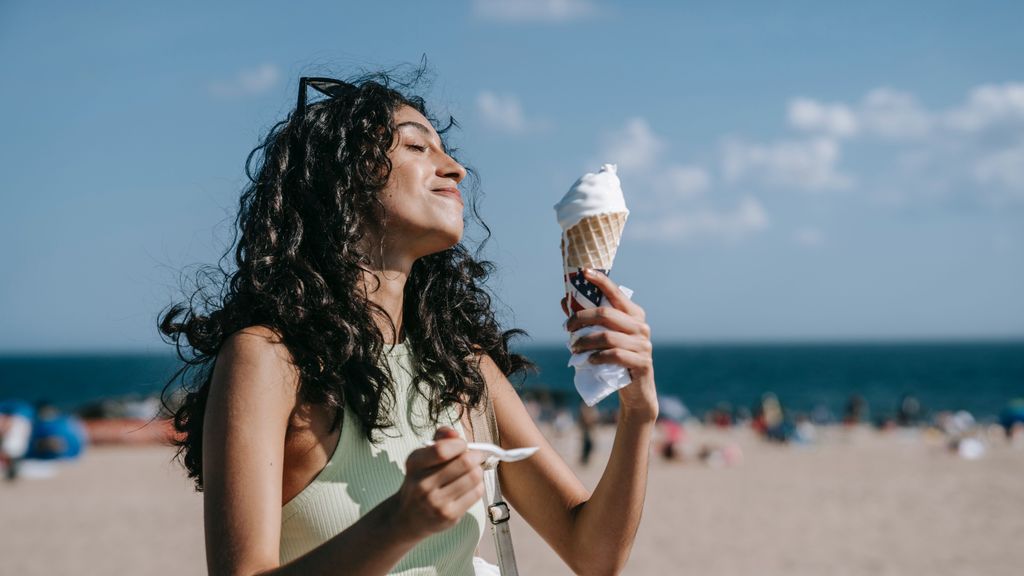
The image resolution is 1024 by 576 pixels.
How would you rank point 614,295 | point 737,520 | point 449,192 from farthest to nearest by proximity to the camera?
point 737,520 → point 449,192 → point 614,295

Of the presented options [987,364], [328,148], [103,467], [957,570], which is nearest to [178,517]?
[103,467]

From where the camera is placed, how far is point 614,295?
1963mm

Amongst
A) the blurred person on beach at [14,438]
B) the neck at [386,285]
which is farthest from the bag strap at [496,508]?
the blurred person on beach at [14,438]

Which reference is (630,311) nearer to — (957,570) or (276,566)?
(276,566)

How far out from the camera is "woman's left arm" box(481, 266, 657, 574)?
1912 millimetres

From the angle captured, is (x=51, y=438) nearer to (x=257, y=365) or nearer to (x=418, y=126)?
(x=418, y=126)

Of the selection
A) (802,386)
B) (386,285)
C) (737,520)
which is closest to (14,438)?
(737,520)

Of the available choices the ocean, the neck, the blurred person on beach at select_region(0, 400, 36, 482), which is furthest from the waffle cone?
the ocean

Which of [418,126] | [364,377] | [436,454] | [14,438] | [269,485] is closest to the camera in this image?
[436,454]

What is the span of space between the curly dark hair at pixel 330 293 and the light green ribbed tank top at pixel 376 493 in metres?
0.04

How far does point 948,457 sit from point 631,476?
2037 centimetres

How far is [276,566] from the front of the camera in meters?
1.73

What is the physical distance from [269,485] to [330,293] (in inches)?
23.0

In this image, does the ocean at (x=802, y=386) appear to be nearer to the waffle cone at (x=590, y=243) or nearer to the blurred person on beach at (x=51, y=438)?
the blurred person on beach at (x=51, y=438)
